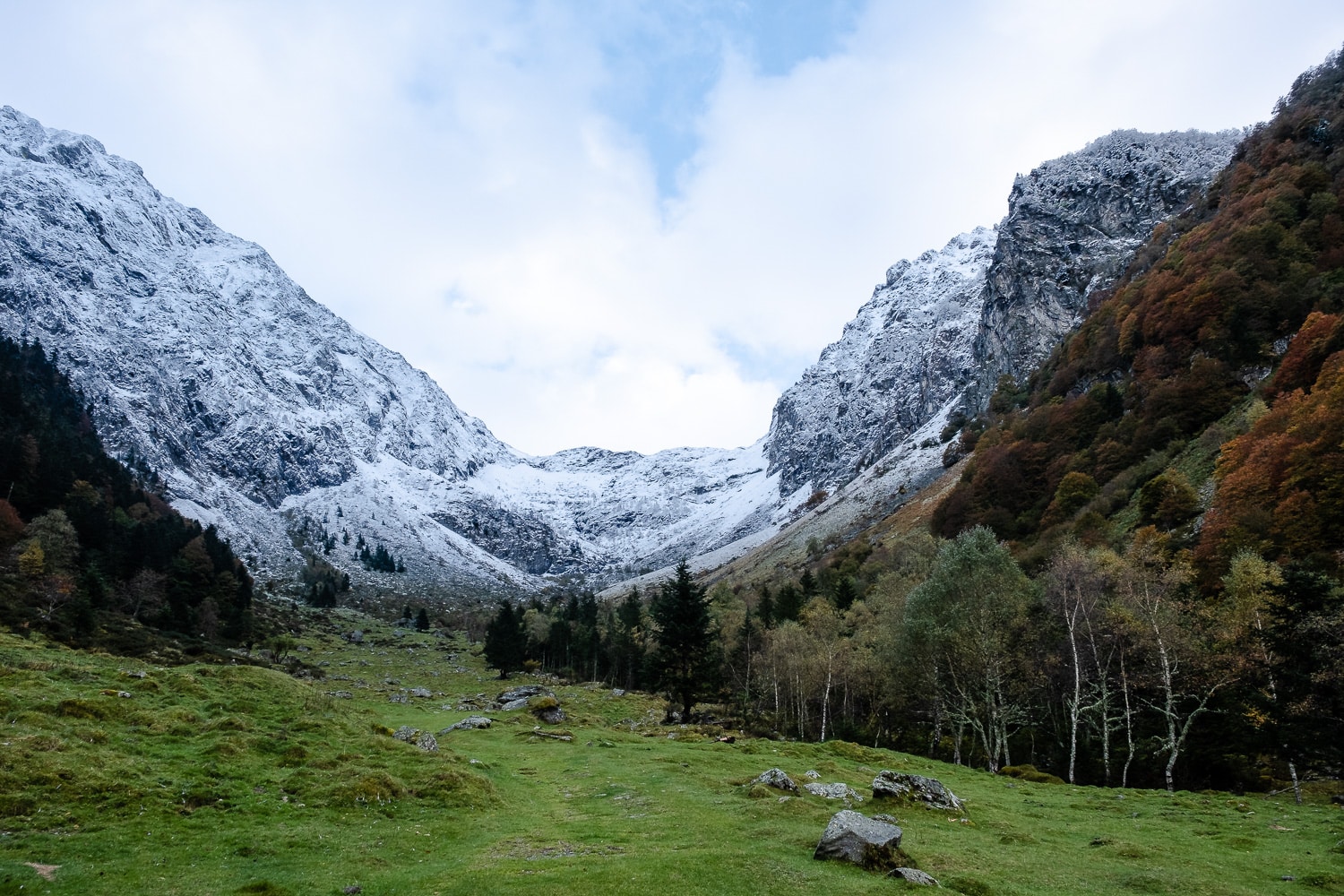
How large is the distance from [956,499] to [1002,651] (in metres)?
61.4

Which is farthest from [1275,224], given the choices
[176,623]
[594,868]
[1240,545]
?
[176,623]

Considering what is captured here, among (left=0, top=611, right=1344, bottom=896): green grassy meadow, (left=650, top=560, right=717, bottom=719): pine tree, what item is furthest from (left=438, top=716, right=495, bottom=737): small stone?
(left=650, top=560, right=717, bottom=719): pine tree

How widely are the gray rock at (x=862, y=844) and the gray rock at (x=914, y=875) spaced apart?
2.48ft

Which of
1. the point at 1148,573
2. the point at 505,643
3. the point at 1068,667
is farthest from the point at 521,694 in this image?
the point at 1148,573

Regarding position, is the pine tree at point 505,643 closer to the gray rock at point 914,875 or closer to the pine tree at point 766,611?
the pine tree at point 766,611

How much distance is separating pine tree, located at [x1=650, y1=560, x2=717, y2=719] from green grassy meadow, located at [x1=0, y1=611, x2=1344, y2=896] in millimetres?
25122

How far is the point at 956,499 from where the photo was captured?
106 metres

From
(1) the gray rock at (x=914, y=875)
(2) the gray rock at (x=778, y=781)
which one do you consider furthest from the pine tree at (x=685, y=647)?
(1) the gray rock at (x=914, y=875)

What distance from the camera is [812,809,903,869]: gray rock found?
17.8 meters

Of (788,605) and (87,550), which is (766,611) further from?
(87,550)

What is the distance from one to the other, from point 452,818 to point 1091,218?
217601mm

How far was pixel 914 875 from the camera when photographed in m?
16.4

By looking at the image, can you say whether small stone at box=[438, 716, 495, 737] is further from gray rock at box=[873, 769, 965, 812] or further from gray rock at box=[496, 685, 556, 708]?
gray rock at box=[873, 769, 965, 812]

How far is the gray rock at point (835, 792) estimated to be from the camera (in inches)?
1094
